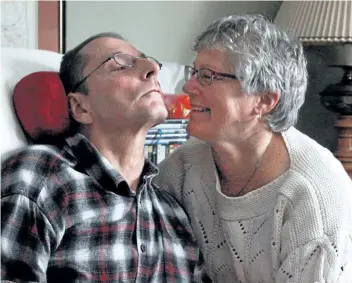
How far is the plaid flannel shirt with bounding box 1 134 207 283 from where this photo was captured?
1.27m

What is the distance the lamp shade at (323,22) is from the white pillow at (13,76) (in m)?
0.98

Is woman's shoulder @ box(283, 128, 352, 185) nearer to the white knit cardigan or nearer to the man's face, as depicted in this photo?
the white knit cardigan

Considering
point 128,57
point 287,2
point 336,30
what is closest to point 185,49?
point 287,2

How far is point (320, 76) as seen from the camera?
9.23 feet

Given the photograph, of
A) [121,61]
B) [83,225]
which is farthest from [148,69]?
[83,225]

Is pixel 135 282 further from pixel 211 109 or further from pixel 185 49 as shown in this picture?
pixel 185 49

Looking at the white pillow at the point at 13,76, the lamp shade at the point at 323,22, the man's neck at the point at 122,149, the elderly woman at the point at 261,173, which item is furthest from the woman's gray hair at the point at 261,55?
the lamp shade at the point at 323,22

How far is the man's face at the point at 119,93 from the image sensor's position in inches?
59.1

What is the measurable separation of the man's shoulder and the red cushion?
2.5 inches

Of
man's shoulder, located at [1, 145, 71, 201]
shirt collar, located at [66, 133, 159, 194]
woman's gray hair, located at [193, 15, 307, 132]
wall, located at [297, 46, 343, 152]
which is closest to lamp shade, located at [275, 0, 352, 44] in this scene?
wall, located at [297, 46, 343, 152]

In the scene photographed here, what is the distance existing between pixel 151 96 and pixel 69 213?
35cm

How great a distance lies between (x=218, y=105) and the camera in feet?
4.94

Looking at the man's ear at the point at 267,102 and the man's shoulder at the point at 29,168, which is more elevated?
the man's ear at the point at 267,102

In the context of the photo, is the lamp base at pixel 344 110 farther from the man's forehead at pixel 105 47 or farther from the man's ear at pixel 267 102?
the man's forehead at pixel 105 47
